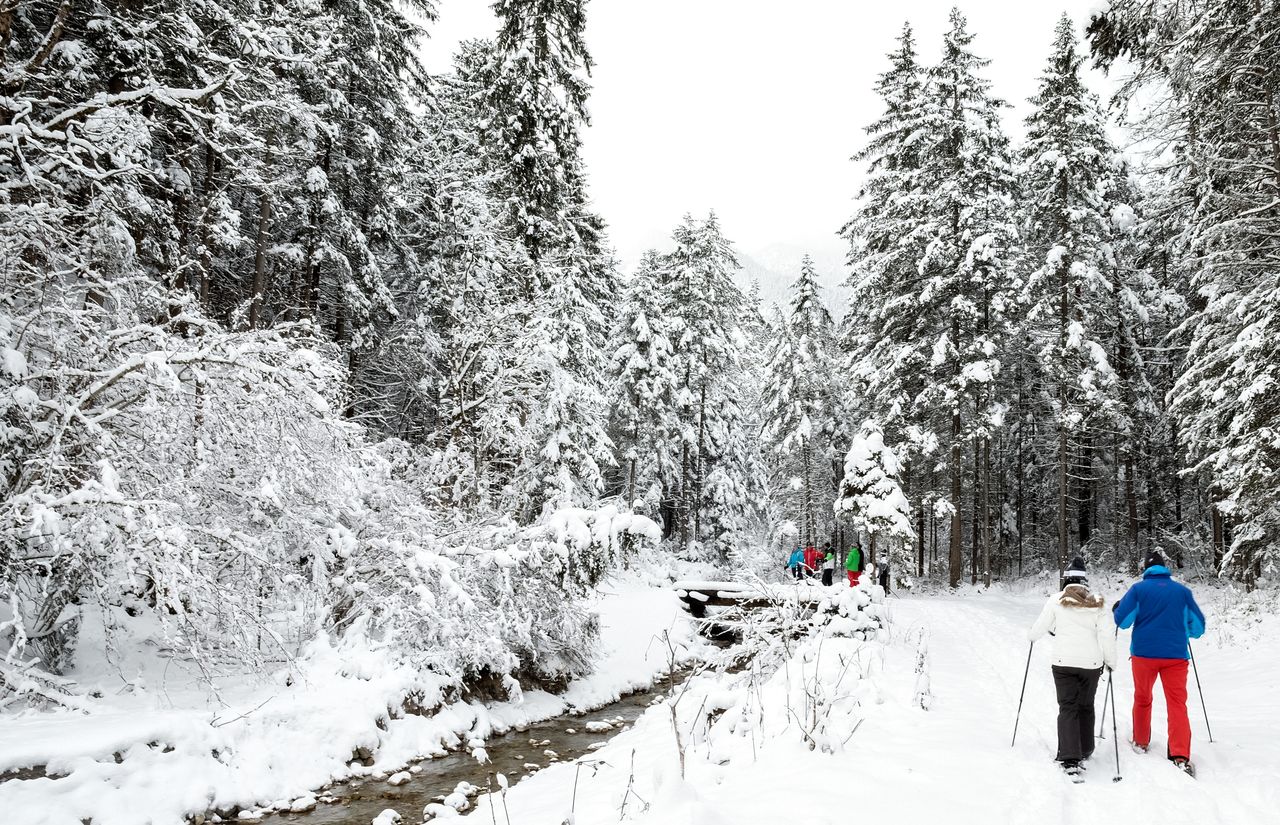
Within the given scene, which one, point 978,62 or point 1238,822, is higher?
point 978,62

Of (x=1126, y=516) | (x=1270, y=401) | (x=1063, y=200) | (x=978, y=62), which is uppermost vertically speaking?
(x=978, y=62)

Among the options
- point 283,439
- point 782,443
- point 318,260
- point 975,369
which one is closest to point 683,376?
point 782,443

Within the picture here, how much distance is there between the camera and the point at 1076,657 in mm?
5961

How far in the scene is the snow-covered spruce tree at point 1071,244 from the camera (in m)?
20.9

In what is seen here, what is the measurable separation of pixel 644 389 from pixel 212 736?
21.1 metres

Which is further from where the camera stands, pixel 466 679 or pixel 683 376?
pixel 683 376

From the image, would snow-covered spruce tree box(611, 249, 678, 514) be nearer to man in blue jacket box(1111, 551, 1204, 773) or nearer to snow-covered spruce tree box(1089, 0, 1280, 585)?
snow-covered spruce tree box(1089, 0, 1280, 585)

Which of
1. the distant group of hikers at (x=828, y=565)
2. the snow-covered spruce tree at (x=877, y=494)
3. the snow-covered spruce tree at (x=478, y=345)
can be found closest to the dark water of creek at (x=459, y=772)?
the snow-covered spruce tree at (x=478, y=345)

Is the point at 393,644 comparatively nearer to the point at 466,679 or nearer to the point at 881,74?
the point at 466,679

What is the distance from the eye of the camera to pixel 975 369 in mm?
21312

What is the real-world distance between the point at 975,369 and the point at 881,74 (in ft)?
37.8

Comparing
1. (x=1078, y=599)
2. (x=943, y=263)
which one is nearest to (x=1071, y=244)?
(x=943, y=263)

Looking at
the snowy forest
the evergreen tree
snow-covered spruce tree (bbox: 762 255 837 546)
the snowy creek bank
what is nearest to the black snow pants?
the snowy forest

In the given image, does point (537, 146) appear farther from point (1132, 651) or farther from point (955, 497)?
point (955, 497)
